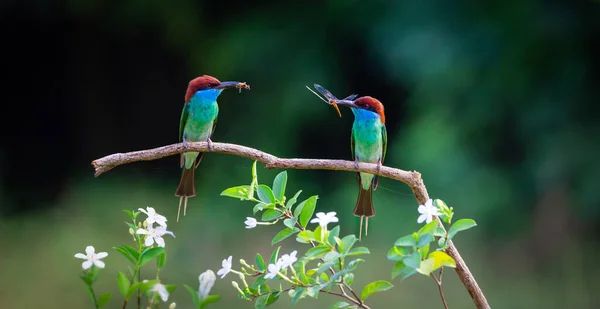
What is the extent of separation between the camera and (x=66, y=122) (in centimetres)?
538

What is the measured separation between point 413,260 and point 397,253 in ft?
0.10

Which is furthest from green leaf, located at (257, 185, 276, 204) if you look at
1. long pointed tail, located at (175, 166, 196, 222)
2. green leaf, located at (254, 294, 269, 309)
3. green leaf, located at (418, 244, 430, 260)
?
long pointed tail, located at (175, 166, 196, 222)

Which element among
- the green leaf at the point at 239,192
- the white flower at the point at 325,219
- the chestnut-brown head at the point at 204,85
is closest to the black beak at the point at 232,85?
the chestnut-brown head at the point at 204,85

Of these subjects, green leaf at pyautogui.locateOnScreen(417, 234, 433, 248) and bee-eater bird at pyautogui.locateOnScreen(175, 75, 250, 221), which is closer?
green leaf at pyautogui.locateOnScreen(417, 234, 433, 248)

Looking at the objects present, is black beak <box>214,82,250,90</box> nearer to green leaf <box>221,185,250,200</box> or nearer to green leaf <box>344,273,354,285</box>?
green leaf <box>221,185,250,200</box>

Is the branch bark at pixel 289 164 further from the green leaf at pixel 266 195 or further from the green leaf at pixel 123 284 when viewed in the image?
the green leaf at pixel 123 284

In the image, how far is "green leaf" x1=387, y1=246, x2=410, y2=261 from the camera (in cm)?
93

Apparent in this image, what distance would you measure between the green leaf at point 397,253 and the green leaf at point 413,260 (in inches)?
0.5

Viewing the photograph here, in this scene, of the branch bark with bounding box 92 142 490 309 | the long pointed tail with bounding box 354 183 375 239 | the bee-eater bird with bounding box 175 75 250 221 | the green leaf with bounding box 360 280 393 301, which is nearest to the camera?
the green leaf with bounding box 360 280 393 301

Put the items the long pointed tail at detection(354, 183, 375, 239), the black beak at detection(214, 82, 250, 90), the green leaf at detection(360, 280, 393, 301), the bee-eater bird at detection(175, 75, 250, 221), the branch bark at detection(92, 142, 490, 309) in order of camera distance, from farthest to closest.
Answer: the bee-eater bird at detection(175, 75, 250, 221), the long pointed tail at detection(354, 183, 375, 239), the black beak at detection(214, 82, 250, 90), the branch bark at detection(92, 142, 490, 309), the green leaf at detection(360, 280, 393, 301)

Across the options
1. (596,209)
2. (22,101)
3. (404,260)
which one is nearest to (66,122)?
(22,101)

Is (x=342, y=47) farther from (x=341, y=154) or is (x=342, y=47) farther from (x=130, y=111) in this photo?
(x=130, y=111)

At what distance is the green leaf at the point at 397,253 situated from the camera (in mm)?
932

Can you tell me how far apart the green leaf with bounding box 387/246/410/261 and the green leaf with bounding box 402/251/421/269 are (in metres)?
0.01
